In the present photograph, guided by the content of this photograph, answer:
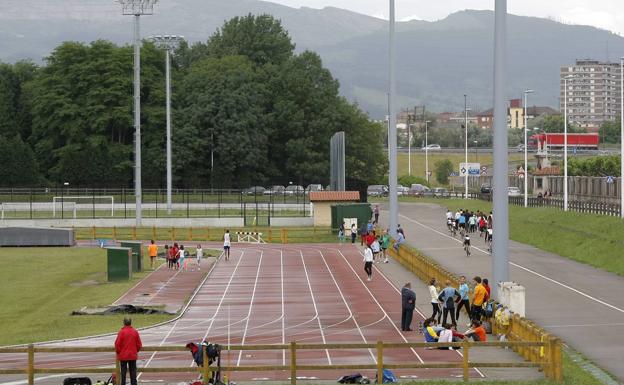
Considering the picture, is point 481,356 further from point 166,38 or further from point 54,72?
point 54,72

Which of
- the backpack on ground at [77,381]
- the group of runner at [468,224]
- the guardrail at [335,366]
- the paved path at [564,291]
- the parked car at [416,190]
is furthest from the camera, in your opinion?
the parked car at [416,190]

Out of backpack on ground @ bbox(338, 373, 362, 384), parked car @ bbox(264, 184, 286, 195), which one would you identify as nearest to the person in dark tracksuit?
backpack on ground @ bbox(338, 373, 362, 384)

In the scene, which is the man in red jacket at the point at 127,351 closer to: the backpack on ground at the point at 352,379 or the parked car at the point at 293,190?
the backpack on ground at the point at 352,379

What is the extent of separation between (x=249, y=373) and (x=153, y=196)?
291 ft

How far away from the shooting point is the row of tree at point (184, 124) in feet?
406

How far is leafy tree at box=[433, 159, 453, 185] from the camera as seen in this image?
185125 millimetres

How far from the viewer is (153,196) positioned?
112m

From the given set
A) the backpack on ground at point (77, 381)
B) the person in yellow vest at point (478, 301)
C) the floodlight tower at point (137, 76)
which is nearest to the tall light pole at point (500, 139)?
the person in yellow vest at point (478, 301)

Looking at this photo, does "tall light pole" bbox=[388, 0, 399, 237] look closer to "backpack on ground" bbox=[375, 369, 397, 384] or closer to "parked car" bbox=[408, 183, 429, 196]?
"backpack on ground" bbox=[375, 369, 397, 384]

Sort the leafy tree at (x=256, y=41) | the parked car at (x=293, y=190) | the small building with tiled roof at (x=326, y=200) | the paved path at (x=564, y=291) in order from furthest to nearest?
the leafy tree at (x=256, y=41) < the parked car at (x=293, y=190) < the small building with tiled roof at (x=326, y=200) < the paved path at (x=564, y=291)

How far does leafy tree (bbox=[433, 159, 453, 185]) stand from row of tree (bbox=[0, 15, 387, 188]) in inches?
1928

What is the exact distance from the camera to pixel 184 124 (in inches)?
4951

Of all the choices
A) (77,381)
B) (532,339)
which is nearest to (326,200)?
(532,339)

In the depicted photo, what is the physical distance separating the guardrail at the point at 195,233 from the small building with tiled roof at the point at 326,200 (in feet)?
3.26
